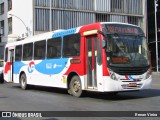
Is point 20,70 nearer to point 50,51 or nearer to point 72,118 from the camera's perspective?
point 50,51

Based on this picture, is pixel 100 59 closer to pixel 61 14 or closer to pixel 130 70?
pixel 130 70

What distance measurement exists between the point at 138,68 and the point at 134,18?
158ft

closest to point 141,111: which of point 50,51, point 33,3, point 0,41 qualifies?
point 50,51

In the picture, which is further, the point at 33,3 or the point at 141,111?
the point at 33,3

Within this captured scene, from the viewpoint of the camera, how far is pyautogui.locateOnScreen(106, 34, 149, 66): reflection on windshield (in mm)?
14789

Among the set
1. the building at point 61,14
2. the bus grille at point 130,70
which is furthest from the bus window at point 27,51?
the building at point 61,14

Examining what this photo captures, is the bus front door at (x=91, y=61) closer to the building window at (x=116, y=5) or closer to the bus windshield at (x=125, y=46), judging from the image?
the bus windshield at (x=125, y=46)

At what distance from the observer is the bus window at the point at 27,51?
21.1m

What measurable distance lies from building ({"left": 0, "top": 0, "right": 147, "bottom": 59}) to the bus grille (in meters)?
39.3

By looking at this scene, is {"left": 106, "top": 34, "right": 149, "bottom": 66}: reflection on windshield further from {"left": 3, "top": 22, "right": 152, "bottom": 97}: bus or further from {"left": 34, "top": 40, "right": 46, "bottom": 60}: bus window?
{"left": 34, "top": 40, "right": 46, "bottom": 60}: bus window

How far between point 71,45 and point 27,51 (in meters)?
5.47

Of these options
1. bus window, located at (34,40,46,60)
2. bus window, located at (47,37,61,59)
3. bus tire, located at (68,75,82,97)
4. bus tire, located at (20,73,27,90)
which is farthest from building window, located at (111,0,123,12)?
bus tire, located at (68,75,82,97)

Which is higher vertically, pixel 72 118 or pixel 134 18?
pixel 134 18

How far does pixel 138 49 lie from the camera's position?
15.4 meters
